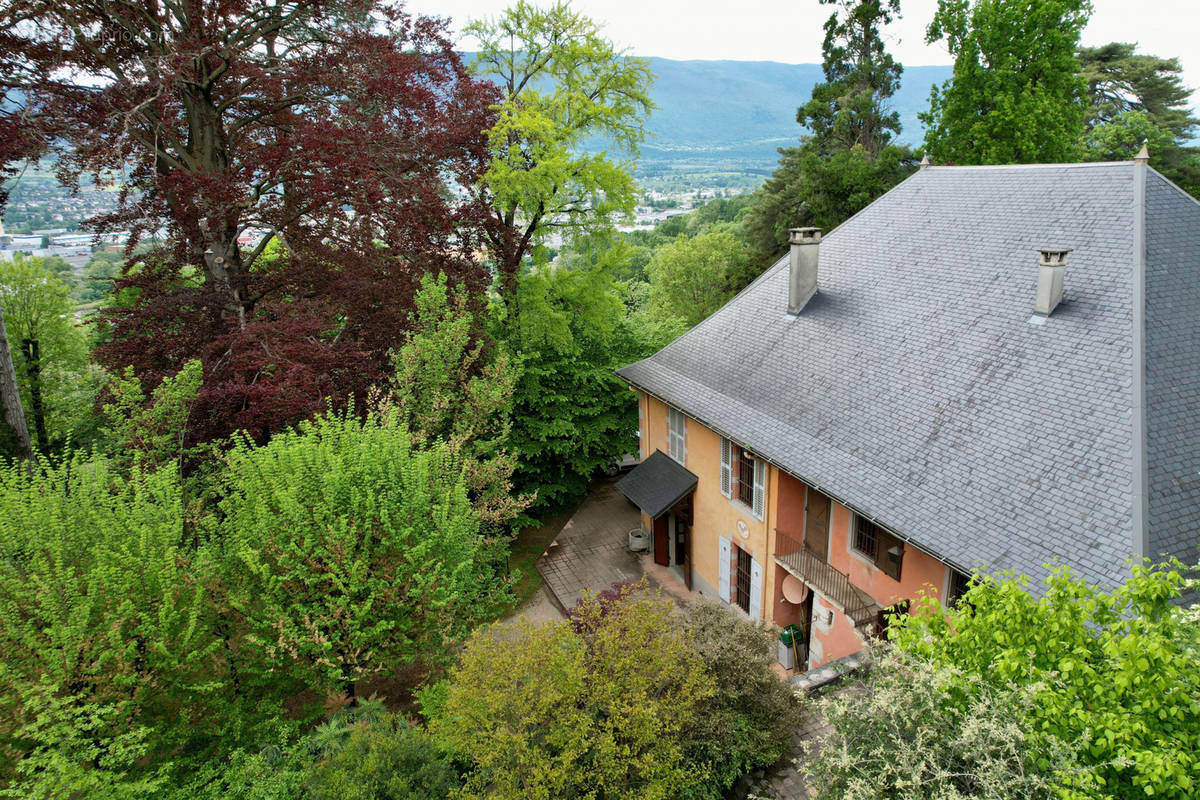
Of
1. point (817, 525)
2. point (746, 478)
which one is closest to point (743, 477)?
point (746, 478)

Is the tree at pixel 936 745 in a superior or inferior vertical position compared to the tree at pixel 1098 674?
inferior

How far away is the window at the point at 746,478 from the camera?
17719mm

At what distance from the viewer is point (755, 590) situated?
60.2 feet

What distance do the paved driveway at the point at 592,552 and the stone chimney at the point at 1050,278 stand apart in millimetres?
13620

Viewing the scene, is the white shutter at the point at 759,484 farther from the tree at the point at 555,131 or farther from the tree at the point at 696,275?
the tree at the point at 696,275

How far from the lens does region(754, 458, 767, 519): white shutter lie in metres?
17.0

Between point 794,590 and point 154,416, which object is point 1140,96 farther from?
point 154,416

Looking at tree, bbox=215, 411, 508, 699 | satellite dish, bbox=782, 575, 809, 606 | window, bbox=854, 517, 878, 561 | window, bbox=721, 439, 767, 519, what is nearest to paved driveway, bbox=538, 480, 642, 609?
window, bbox=721, 439, 767, 519

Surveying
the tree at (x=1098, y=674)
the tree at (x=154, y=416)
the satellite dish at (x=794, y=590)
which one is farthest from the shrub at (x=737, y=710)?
the tree at (x=154, y=416)

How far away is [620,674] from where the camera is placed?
962 centimetres

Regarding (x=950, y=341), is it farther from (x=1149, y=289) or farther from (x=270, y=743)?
(x=270, y=743)

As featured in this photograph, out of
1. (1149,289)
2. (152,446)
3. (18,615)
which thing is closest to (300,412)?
(152,446)

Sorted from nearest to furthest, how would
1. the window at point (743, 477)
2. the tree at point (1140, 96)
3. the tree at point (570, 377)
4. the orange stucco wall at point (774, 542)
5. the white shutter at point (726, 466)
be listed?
the orange stucco wall at point (774, 542) < the window at point (743, 477) < the white shutter at point (726, 466) < the tree at point (570, 377) < the tree at point (1140, 96)

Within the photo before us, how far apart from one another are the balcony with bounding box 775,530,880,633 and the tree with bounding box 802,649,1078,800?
6776mm
